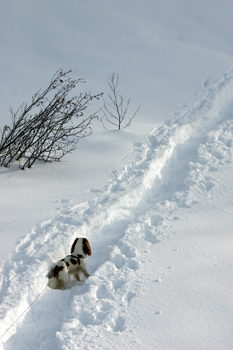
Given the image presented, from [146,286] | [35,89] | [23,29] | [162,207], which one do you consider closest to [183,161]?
[162,207]

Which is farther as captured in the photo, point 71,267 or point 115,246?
point 115,246

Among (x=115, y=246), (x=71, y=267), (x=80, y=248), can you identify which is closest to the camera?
(x=71, y=267)

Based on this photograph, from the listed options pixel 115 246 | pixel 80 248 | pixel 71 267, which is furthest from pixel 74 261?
Answer: pixel 115 246

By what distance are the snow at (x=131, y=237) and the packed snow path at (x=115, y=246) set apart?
0.01 meters

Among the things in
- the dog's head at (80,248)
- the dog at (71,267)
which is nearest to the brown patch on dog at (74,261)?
the dog at (71,267)

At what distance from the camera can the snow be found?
304cm

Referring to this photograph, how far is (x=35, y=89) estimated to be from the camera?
12.0 m

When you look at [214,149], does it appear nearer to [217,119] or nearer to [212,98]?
[217,119]

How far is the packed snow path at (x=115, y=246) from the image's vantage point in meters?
3.05

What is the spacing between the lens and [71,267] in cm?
374

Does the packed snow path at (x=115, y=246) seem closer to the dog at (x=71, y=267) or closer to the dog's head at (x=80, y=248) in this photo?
the dog at (x=71, y=267)

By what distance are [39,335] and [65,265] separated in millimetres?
741

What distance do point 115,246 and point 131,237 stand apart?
0.26 metres

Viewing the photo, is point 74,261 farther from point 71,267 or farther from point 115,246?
point 115,246
